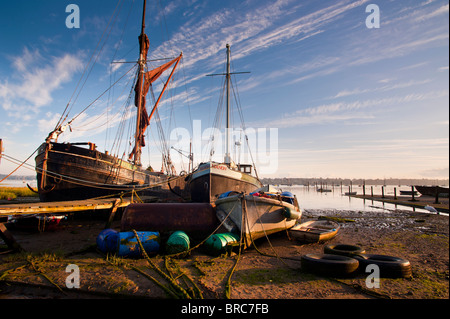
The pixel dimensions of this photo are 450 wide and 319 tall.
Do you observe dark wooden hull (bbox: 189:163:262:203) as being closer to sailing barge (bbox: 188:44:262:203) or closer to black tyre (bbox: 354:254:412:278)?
sailing barge (bbox: 188:44:262:203)

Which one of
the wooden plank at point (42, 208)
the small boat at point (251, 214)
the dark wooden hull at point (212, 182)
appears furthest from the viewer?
the dark wooden hull at point (212, 182)

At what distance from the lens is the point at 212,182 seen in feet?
54.0

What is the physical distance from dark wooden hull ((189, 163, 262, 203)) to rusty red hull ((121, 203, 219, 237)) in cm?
627

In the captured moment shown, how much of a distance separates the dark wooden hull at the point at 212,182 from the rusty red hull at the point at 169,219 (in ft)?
20.6

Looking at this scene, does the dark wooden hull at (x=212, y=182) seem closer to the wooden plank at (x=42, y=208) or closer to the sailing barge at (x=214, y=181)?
the sailing barge at (x=214, y=181)

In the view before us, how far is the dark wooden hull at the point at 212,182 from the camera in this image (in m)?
16.5

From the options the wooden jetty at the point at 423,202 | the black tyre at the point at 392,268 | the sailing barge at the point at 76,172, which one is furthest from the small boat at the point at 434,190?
the sailing barge at the point at 76,172

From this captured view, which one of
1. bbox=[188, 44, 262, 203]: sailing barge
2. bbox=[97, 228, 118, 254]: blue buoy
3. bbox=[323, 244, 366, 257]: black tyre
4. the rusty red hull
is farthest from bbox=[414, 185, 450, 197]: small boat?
bbox=[97, 228, 118, 254]: blue buoy

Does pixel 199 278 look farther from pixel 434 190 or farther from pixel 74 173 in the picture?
pixel 434 190

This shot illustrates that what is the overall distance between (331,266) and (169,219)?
6.29m

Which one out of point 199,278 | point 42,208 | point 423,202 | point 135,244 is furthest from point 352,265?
point 423,202
